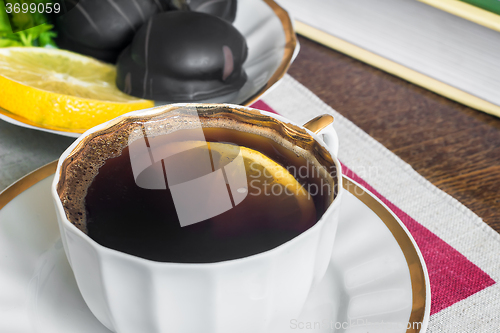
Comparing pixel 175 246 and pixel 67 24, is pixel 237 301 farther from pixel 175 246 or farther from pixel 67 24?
pixel 67 24

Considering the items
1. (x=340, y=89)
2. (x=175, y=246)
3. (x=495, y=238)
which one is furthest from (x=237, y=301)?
(x=340, y=89)

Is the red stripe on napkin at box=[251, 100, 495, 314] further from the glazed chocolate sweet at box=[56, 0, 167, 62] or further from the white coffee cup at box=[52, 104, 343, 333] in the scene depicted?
the glazed chocolate sweet at box=[56, 0, 167, 62]

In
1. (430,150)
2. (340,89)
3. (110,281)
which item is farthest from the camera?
(340,89)

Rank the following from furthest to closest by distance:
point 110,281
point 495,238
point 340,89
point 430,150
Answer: point 340,89 < point 430,150 < point 495,238 < point 110,281

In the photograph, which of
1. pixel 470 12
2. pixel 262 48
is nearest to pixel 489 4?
pixel 470 12

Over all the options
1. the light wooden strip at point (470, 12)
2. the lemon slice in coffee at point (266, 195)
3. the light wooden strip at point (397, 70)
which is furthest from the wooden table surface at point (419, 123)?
the lemon slice in coffee at point (266, 195)

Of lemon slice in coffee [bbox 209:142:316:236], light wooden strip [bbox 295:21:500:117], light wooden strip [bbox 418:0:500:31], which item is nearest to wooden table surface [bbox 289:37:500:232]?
light wooden strip [bbox 295:21:500:117]

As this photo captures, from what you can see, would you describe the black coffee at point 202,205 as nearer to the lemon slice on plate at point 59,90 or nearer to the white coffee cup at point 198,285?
the white coffee cup at point 198,285
